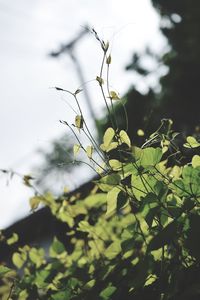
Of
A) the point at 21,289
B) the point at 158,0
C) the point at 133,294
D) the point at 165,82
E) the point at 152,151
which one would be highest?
the point at 158,0

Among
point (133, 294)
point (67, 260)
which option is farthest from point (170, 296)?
point (67, 260)

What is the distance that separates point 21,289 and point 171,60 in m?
11.6

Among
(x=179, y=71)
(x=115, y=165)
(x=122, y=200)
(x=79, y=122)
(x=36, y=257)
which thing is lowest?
(x=36, y=257)

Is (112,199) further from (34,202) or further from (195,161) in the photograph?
(34,202)

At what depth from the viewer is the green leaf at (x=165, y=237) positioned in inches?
39.4

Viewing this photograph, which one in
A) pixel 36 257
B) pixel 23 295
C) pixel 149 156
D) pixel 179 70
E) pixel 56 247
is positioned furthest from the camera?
pixel 179 70

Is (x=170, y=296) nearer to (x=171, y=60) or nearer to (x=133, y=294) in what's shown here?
(x=133, y=294)

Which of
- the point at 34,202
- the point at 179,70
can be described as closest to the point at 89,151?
the point at 34,202

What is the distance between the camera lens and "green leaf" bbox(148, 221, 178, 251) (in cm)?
100

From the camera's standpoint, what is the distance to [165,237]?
100cm

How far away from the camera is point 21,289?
1.64 metres

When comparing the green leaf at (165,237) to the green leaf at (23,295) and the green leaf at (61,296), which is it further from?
the green leaf at (23,295)

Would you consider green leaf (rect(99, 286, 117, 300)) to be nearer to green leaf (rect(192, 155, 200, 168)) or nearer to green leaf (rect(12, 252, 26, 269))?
green leaf (rect(192, 155, 200, 168))

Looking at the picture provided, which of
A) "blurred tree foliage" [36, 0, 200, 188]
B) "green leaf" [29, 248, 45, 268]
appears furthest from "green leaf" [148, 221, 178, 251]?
"blurred tree foliage" [36, 0, 200, 188]
